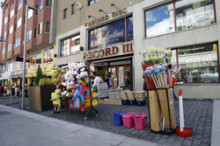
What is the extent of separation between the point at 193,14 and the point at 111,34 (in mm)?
6675

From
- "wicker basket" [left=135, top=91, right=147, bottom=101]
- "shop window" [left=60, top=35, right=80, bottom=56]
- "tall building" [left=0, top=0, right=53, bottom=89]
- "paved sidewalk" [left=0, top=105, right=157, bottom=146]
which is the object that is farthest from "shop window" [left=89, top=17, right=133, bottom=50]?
"paved sidewalk" [left=0, top=105, right=157, bottom=146]

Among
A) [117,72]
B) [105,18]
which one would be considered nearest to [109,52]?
[117,72]

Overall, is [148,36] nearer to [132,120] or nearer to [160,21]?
[160,21]

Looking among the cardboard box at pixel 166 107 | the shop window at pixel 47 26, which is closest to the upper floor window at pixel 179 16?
the cardboard box at pixel 166 107

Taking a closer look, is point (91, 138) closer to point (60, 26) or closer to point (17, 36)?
point (60, 26)

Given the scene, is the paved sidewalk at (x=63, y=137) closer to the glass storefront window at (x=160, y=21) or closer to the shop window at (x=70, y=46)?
the glass storefront window at (x=160, y=21)

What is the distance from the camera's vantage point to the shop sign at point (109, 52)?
37.5 feet

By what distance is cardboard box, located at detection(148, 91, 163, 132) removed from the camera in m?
3.56

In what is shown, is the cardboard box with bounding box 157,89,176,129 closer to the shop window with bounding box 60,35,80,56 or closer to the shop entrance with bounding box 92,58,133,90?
the shop entrance with bounding box 92,58,133,90

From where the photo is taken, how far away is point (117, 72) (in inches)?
487

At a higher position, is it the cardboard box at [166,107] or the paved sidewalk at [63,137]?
the cardboard box at [166,107]

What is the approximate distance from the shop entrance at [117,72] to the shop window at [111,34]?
1.90 meters

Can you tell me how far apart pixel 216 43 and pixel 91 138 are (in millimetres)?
9066

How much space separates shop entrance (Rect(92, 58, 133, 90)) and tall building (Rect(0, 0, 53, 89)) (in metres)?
6.94
